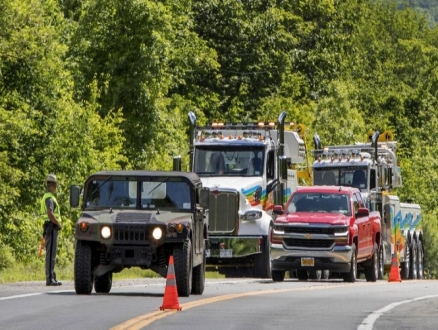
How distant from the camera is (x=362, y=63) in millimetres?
101625

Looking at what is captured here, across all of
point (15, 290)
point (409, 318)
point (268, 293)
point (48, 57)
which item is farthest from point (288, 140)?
point (409, 318)

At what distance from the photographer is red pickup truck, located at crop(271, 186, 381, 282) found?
3238 centimetres

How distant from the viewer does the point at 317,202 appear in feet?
111

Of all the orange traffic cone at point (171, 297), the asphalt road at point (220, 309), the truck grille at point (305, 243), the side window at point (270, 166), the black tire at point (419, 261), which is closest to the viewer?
the asphalt road at point (220, 309)

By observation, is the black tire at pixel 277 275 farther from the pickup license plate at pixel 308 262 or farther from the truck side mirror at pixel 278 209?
the truck side mirror at pixel 278 209

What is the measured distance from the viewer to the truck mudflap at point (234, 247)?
34156 mm

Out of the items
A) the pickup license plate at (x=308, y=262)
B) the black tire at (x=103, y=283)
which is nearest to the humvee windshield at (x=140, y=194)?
the black tire at (x=103, y=283)

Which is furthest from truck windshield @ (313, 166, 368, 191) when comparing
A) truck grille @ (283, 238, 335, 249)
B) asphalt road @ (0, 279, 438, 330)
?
asphalt road @ (0, 279, 438, 330)

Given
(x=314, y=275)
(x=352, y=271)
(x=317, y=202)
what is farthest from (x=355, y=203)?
(x=314, y=275)

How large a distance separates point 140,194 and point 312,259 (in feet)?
29.8

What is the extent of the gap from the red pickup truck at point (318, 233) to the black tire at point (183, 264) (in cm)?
971

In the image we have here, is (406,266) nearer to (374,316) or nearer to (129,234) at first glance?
(129,234)

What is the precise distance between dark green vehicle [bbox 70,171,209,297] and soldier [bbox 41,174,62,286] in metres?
2.06

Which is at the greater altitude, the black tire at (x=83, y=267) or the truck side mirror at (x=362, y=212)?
the truck side mirror at (x=362, y=212)
